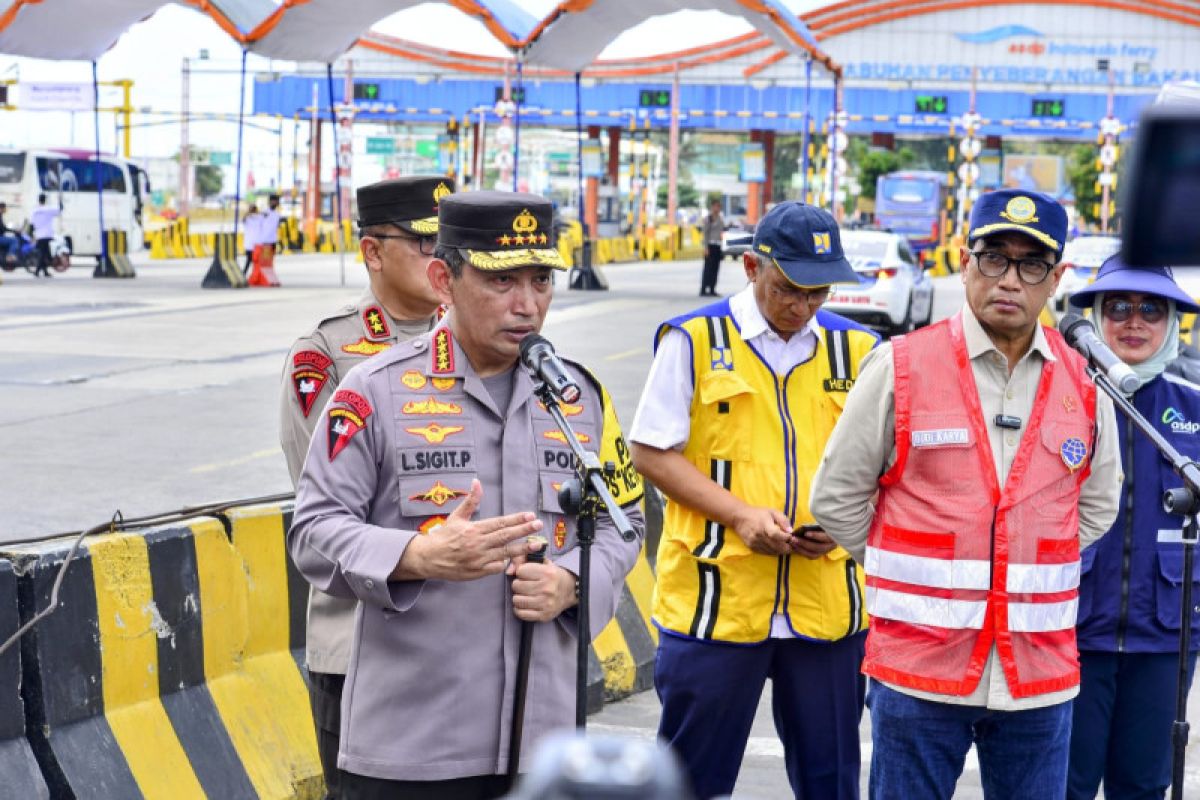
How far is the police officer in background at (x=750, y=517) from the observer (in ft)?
14.3

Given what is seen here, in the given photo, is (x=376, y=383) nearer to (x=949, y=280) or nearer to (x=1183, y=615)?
(x=1183, y=615)

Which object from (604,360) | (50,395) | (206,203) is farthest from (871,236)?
(206,203)

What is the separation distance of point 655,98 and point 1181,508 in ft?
206

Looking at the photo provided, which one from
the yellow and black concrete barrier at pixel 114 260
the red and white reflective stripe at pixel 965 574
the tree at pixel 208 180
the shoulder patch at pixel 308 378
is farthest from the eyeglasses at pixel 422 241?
the tree at pixel 208 180

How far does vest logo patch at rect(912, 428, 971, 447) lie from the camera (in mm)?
3625

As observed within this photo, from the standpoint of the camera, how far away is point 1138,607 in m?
4.47

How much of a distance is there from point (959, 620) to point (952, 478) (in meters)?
0.29

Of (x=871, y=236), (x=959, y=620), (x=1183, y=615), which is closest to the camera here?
(x=959, y=620)

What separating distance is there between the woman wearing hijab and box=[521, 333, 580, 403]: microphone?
1.90 metres

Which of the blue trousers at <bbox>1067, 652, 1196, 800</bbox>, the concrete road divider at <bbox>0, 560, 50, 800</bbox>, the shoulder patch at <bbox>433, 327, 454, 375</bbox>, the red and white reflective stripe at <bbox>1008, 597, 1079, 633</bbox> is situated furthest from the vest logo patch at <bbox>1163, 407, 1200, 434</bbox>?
the concrete road divider at <bbox>0, 560, 50, 800</bbox>

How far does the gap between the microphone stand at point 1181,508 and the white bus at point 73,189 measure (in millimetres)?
41576

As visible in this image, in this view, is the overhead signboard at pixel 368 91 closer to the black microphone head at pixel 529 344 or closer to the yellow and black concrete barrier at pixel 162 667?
the yellow and black concrete barrier at pixel 162 667

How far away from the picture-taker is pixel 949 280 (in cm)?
4906

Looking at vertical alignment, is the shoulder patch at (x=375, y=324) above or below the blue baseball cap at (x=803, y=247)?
below
